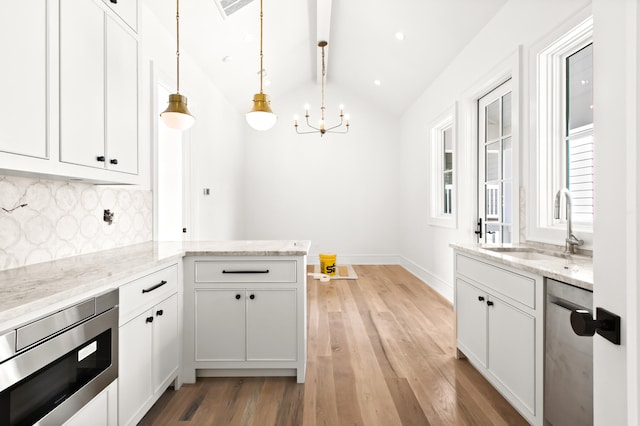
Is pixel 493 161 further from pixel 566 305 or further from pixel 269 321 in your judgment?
pixel 269 321

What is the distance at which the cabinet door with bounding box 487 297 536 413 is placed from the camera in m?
1.73

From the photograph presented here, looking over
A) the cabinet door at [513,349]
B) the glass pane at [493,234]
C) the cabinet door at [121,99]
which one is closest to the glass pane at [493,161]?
the glass pane at [493,234]

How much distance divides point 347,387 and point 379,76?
4.69m

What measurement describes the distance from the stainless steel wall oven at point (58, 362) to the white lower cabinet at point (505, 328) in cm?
199

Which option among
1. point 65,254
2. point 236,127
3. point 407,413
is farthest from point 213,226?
point 407,413

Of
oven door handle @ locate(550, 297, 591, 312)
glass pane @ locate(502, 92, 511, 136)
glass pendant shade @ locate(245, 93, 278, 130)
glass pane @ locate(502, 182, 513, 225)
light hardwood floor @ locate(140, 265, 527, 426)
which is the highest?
glass pane @ locate(502, 92, 511, 136)

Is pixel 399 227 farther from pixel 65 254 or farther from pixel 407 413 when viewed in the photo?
pixel 65 254

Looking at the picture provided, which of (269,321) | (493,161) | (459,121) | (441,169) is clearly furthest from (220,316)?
(441,169)

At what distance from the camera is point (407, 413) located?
193 centimetres

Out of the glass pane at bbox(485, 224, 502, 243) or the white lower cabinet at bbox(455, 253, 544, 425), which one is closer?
the white lower cabinet at bbox(455, 253, 544, 425)

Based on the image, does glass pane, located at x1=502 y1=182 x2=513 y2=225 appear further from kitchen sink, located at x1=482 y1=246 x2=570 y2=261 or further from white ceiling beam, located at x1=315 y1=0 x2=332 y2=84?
white ceiling beam, located at x1=315 y1=0 x2=332 y2=84

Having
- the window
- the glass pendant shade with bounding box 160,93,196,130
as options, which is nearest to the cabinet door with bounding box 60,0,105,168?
the glass pendant shade with bounding box 160,93,196,130

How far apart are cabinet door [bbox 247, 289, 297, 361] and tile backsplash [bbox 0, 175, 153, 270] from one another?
3.52 ft

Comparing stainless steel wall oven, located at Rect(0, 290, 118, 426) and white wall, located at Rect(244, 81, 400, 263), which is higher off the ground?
white wall, located at Rect(244, 81, 400, 263)
